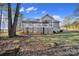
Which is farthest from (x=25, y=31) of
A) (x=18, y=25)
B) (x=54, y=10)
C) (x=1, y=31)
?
(x=54, y=10)

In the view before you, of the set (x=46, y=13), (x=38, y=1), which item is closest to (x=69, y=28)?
(x=46, y=13)

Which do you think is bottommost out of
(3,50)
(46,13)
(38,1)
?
(3,50)

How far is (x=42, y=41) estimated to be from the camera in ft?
6.51

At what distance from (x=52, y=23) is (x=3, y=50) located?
59 centimetres

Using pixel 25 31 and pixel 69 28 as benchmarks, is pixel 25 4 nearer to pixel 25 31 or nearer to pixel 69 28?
pixel 25 31

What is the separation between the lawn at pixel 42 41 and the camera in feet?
6.44

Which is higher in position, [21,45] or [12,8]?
[12,8]

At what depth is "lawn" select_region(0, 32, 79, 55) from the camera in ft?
A: 6.44

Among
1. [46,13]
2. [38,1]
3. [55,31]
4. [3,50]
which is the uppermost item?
[38,1]

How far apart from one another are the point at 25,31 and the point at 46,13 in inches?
11.6

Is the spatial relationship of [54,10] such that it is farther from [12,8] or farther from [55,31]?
[12,8]

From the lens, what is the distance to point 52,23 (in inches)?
78.5

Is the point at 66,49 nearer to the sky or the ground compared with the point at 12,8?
nearer to the ground

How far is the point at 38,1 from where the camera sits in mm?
1972
